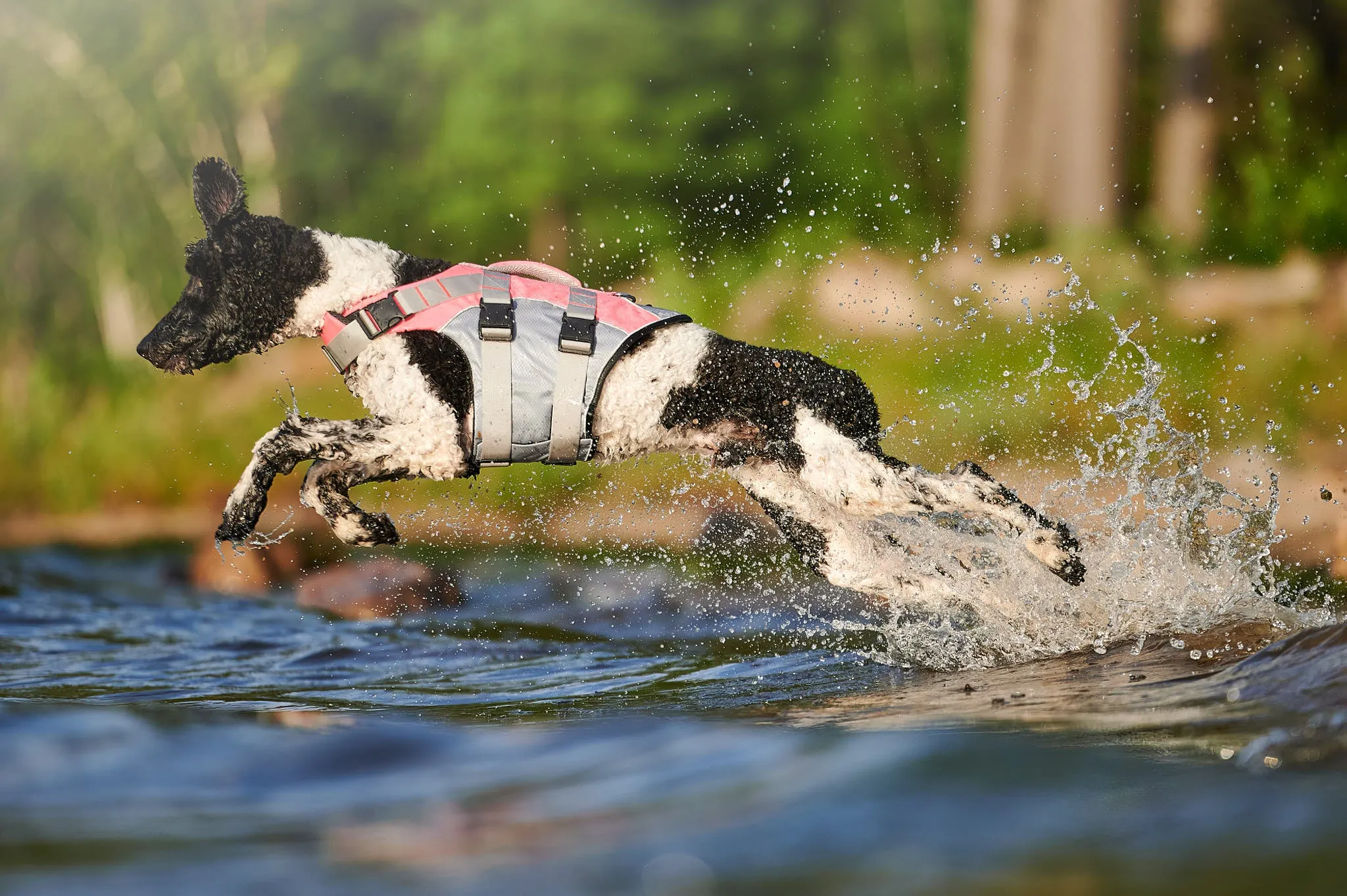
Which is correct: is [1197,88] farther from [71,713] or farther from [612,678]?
[71,713]

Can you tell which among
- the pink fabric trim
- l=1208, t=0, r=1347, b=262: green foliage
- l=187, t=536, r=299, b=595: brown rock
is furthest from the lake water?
l=1208, t=0, r=1347, b=262: green foliage

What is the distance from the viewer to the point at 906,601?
514 centimetres

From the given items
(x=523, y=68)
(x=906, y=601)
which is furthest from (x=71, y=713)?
(x=523, y=68)

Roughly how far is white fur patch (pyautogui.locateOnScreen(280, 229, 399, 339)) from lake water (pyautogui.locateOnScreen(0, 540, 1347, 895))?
1.41m

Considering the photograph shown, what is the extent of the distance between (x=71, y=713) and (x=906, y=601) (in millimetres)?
3042

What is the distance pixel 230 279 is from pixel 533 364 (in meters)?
1.18

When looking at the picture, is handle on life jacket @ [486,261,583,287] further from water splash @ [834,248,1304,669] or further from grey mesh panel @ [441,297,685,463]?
water splash @ [834,248,1304,669]

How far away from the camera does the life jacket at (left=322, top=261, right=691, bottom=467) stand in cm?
446

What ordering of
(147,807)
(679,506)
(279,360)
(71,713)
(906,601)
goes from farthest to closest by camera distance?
(279,360)
(679,506)
(906,601)
(71,713)
(147,807)

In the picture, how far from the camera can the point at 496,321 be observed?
4.47 metres

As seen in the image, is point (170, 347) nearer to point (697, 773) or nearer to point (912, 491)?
point (697, 773)

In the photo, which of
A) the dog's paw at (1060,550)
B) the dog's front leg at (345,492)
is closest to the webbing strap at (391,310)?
the dog's front leg at (345,492)

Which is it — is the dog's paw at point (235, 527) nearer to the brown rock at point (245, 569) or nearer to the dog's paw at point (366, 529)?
the dog's paw at point (366, 529)

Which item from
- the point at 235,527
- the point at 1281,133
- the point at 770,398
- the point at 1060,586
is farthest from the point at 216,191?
the point at 1281,133
